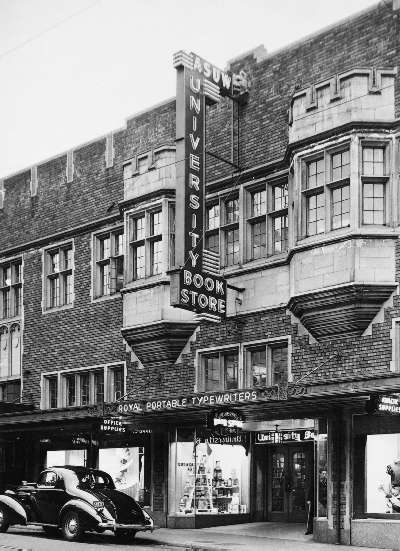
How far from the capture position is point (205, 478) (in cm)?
2323

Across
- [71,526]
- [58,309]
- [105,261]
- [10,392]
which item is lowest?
[71,526]

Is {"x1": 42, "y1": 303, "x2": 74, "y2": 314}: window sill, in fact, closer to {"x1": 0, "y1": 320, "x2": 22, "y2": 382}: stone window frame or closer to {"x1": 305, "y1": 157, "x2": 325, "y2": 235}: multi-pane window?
{"x1": 0, "y1": 320, "x2": 22, "y2": 382}: stone window frame

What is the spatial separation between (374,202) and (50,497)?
9366 mm

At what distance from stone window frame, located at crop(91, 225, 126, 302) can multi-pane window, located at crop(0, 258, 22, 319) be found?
4008 millimetres

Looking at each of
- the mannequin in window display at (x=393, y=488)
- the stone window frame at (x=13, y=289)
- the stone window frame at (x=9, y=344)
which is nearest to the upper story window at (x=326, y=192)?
the mannequin in window display at (x=393, y=488)

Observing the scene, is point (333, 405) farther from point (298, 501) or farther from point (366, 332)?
point (298, 501)

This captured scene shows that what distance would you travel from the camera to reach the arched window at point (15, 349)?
29797mm

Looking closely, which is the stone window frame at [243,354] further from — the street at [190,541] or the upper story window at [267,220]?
the street at [190,541]

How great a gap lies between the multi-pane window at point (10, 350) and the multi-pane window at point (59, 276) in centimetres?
194

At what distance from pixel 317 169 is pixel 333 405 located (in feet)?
17.0

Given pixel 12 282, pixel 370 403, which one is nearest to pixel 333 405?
pixel 370 403

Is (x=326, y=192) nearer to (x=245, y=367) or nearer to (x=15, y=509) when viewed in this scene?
(x=245, y=367)

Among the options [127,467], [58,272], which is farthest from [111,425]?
[58,272]

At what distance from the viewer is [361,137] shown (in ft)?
65.3
